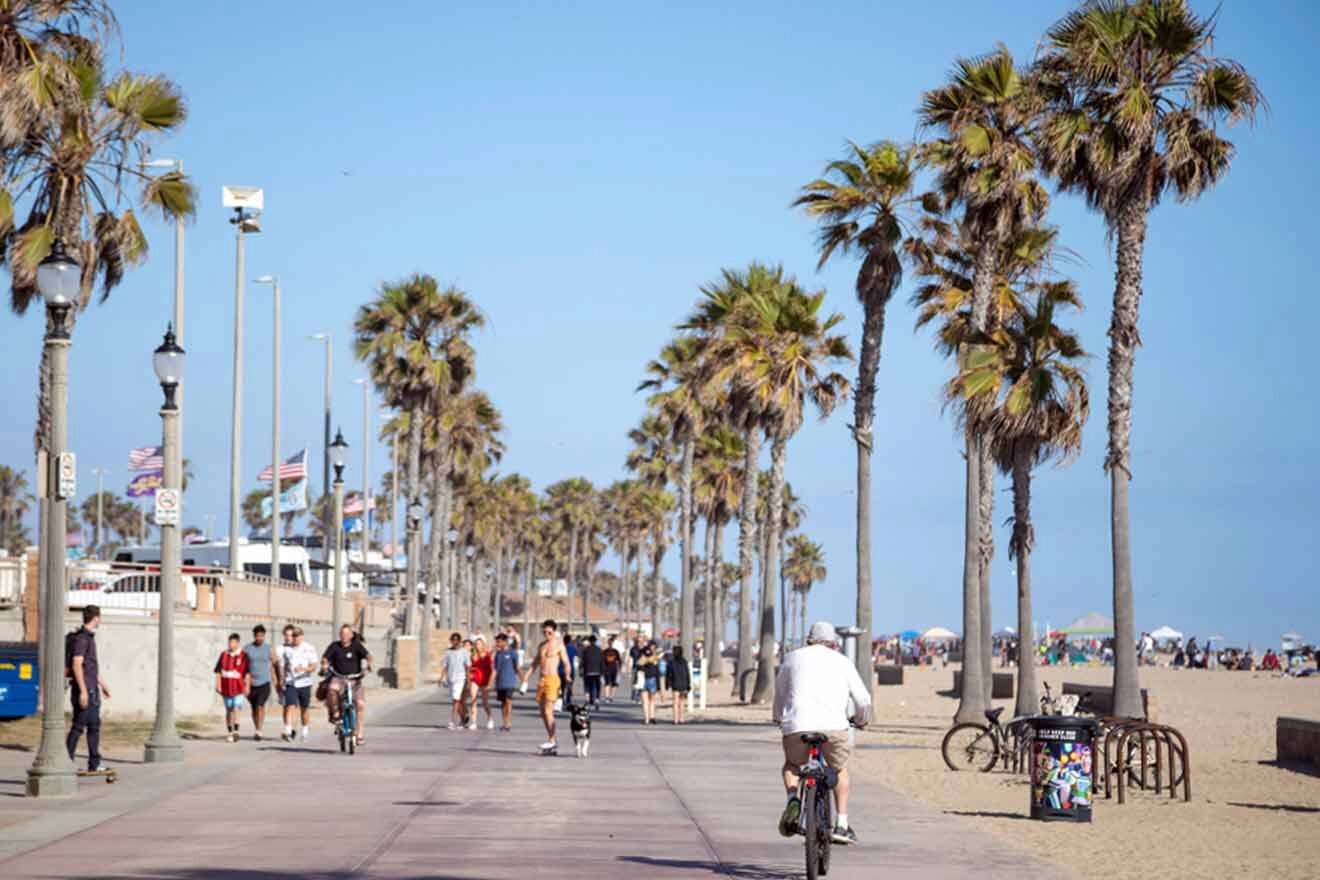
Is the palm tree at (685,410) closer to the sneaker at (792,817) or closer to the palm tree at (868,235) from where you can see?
the palm tree at (868,235)

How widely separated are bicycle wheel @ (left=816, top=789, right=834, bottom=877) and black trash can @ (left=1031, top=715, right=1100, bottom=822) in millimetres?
6109

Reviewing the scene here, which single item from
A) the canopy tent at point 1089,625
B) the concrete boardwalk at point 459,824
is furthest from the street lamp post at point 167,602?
the canopy tent at point 1089,625

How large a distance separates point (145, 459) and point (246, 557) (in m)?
4.76

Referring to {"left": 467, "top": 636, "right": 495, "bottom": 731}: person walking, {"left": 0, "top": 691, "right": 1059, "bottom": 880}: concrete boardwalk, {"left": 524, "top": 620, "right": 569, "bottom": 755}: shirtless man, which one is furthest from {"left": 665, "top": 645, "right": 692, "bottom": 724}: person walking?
{"left": 0, "top": 691, "right": 1059, "bottom": 880}: concrete boardwalk

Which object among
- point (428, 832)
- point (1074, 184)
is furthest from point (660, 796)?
point (1074, 184)

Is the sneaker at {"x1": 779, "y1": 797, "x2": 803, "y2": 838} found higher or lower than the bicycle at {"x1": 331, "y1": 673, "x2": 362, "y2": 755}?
higher

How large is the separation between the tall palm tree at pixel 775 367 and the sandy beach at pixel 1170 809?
34.7 feet

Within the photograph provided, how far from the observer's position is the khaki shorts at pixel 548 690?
91.9 ft

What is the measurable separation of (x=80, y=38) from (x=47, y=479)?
457 inches

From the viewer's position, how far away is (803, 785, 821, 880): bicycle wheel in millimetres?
12375

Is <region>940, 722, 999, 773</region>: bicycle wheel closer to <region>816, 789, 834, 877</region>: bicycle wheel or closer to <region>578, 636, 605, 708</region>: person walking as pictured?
<region>816, 789, 834, 877</region>: bicycle wheel

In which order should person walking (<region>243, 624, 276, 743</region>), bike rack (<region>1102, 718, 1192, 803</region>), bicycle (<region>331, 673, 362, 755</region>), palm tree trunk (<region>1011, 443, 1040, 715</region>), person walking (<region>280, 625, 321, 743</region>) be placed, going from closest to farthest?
bike rack (<region>1102, 718, 1192, 803</region>) < bicycle (<region>331, 673, 362, 755</region>) < person walking (<region>280, 625, 321, 743</region>) < person walking (<region>243, 624, 276, 743</region>) < palm tree trunk (<region>1011, 443, 1040, 715</region>)

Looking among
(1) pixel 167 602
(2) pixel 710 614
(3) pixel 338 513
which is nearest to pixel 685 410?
(2) pixel 710 614

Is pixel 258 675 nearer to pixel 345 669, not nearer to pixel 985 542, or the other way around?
pixel 345 669
